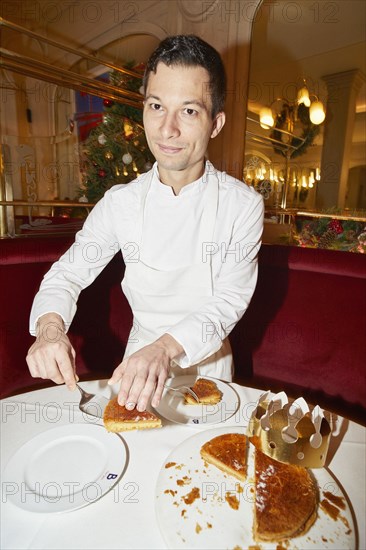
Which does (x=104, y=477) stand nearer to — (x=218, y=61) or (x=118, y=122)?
(x=218, y=61)

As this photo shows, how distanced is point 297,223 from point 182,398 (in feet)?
9.22

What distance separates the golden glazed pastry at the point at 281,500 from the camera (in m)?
0.52

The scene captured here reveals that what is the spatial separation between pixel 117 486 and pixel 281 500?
29cm

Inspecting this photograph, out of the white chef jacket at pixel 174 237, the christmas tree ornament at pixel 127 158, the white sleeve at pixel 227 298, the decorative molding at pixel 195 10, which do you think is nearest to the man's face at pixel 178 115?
the white chef jacket at pixel 174 237

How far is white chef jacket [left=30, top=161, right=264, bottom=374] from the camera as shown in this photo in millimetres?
1112

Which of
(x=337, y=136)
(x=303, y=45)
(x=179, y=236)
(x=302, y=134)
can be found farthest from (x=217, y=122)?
(x=303, y=45)

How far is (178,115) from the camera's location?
3.29ft

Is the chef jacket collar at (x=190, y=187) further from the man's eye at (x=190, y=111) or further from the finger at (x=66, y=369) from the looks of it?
the finger at (x=66, y=369)

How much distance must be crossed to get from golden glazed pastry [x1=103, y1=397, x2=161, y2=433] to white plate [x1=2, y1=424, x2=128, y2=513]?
0.02 metres

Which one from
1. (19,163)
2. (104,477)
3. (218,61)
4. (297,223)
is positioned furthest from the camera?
(297,223)

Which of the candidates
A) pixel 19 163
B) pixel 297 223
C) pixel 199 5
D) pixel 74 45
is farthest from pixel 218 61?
pixel 74 45

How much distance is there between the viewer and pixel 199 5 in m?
3.39

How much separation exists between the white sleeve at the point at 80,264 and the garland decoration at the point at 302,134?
2.68m

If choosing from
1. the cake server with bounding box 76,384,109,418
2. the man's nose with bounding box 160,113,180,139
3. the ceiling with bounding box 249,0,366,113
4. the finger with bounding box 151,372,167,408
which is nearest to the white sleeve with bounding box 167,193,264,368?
the finger with bounding box 151,372,167,408
